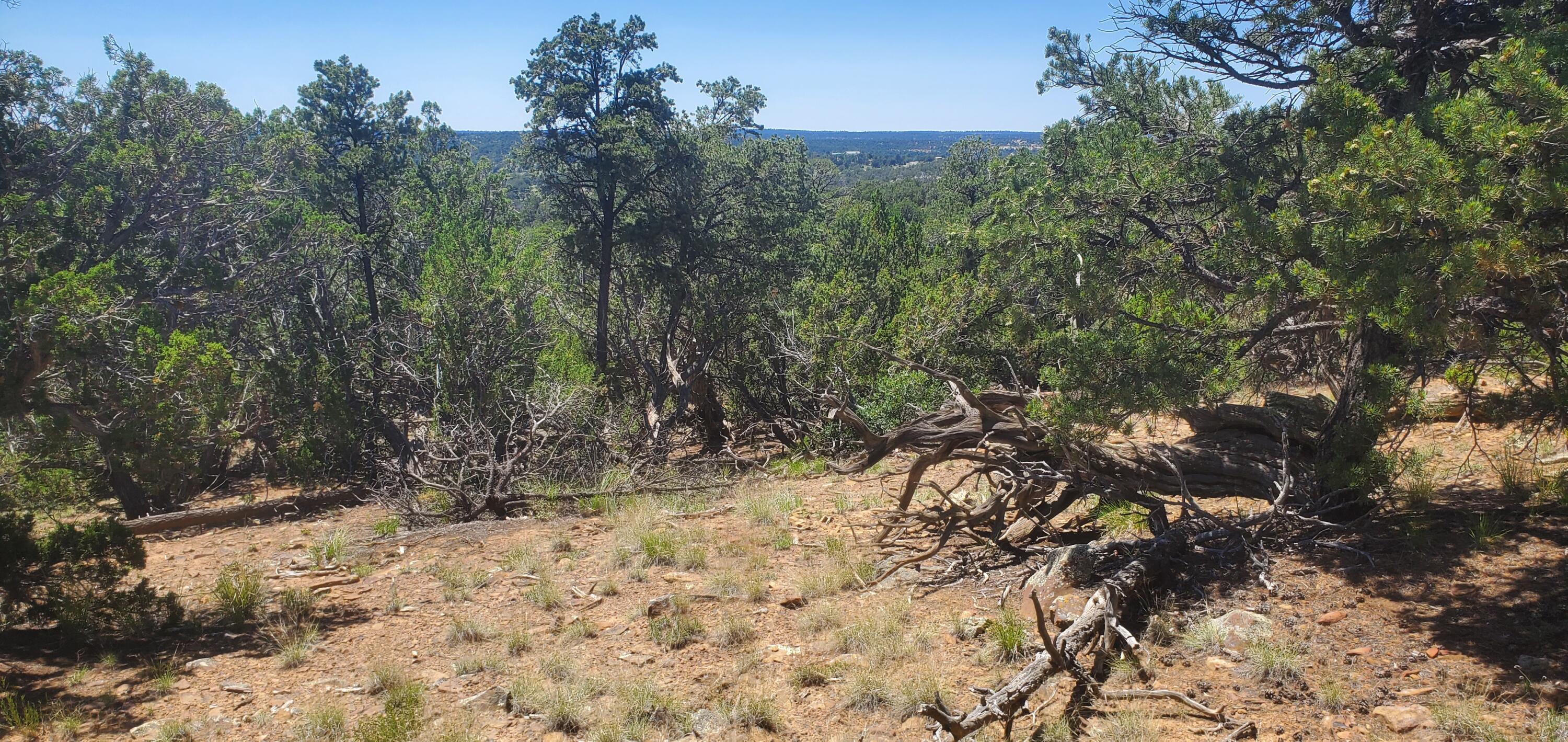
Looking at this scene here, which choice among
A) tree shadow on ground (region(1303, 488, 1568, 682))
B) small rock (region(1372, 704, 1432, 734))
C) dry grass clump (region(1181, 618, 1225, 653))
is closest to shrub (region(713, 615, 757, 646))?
dry grass clump (region(1181, 618, 1225, 653))

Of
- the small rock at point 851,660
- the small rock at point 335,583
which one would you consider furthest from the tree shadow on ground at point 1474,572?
the small rock at point 335,583

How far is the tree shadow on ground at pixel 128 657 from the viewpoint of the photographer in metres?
4.82

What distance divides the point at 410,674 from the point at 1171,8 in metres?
6.76

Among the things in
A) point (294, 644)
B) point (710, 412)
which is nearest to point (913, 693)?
point (294, 644)

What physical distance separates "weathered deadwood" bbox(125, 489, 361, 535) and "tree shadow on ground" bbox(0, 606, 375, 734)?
4576 mm

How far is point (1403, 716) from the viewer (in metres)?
3.71

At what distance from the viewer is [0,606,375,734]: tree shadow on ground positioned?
15.8 feet

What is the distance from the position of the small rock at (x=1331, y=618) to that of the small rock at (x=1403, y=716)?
81 centimetres

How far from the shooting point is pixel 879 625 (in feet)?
17.8

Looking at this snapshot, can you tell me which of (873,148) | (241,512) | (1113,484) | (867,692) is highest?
(873,148)

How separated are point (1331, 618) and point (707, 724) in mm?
3421

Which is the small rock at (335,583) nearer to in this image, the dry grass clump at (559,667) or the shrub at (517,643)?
the shrub at (517,643)

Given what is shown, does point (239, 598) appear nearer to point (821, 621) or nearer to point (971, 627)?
point (821, 621)

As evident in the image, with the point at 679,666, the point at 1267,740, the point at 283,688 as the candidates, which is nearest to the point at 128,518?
the point at 283,688
